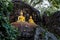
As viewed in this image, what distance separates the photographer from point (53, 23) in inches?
327

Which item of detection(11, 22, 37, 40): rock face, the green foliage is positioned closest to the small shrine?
detection(11, 22, 37, 40): rock face

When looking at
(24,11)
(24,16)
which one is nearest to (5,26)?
(24,16)

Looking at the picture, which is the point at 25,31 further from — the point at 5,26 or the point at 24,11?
the point at 5,26

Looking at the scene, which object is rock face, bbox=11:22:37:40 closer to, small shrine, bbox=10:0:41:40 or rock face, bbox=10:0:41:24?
small shrine, bbox=10:0:41:40

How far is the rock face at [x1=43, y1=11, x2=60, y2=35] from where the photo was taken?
26.5ft

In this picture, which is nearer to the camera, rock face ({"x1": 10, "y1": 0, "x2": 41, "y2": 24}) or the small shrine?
the small shrine

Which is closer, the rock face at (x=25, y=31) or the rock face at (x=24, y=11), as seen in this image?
the rock face at (x=25, y=31)

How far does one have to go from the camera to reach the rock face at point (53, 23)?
809cm

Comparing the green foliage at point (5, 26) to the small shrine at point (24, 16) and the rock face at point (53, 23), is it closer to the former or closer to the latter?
the small shrine at point (24, 16)

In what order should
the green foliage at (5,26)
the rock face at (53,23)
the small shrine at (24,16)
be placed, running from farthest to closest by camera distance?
the rock face at (53,23) < the small shrine at (24,16) < the green foliage at (5,26)

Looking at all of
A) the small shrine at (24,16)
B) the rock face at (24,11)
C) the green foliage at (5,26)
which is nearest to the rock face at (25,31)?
the small shrine at (24,16)

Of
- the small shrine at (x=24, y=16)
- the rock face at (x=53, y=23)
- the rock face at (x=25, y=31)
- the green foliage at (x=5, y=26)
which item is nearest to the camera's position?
the green foliage at (x=5, y=26)

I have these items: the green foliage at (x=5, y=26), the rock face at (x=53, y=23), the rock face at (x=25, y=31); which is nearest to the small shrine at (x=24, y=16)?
the rock face at (x=25, y=31)

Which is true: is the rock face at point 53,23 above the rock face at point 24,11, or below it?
below
